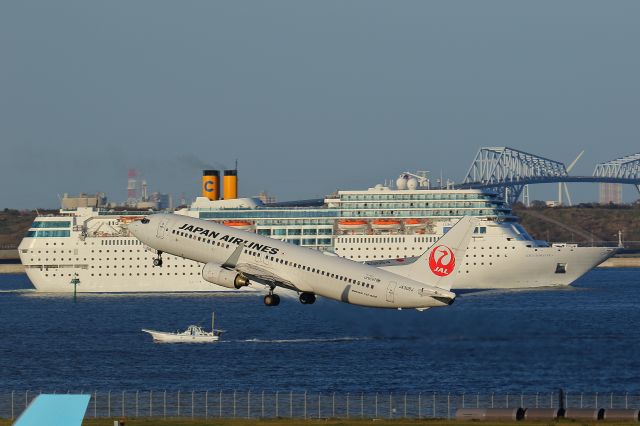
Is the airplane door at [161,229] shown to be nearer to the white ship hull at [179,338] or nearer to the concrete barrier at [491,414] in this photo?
the concrete barrier at [491,414]

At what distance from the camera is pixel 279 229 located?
7598 inches

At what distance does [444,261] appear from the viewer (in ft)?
268

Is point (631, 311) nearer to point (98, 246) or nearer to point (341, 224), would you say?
point (341, 224)

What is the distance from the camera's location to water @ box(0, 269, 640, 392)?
89.1 metres

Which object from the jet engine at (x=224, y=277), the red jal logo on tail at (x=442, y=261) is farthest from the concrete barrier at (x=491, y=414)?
the jet engine at (x=224, y=277)

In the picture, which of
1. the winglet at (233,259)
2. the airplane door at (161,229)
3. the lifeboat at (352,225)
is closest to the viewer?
the winglet at (233,259)

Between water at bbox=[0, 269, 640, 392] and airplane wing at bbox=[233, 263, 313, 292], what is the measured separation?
5.30 m

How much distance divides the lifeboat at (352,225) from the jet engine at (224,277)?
10708 centimetres

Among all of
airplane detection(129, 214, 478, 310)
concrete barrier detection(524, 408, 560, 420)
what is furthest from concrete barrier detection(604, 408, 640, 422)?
airplane detection(129, 214, 478, 310)

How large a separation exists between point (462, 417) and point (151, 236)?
27065 mm

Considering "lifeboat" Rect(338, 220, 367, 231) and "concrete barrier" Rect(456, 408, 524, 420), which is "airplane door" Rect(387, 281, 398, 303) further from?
"lifeboat" Rect(338, 220, 367, 231)

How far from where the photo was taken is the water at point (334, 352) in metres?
89.1

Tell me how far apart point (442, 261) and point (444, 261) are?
125 millimetres

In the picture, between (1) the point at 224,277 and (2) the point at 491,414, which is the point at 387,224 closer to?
(1) the point at 224,277
